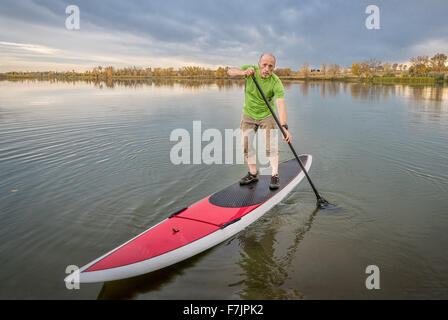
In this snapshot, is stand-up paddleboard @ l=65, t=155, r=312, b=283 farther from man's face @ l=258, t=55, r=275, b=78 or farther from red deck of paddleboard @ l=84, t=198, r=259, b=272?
man's face @ l=258, t=55, r=275, b=78

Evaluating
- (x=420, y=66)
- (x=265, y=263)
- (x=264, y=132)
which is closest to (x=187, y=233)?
(x=265, y=263)

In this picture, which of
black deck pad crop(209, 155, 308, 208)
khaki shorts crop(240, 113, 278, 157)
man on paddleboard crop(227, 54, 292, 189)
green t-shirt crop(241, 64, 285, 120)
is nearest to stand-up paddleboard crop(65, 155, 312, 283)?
black deck pad crop(209, 155, 308, 208)

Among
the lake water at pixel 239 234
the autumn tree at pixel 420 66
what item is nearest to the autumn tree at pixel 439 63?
the autumn tree at pixel 420 66

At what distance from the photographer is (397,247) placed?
4.52 m

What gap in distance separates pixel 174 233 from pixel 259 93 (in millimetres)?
3220

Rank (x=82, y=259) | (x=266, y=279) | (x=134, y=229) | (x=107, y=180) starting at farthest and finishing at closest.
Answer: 1. (x=107, y=180)
2. (x=134, y=229)
3. (x=82, y=259)
4. (x=266, y=279)

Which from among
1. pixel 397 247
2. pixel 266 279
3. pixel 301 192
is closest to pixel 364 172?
pixel 301 192

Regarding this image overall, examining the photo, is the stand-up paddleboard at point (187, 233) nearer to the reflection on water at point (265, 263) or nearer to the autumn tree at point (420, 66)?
the reflection on water at point (265, 263)

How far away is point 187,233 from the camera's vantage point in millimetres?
4191

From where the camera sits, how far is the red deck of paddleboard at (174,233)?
358cm

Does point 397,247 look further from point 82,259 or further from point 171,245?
point 82,259

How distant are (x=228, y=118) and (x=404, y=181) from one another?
11094mm

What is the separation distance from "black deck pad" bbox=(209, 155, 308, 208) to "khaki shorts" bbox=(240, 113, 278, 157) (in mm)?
724
